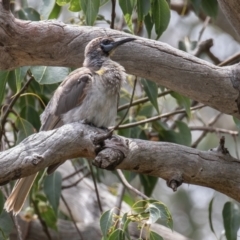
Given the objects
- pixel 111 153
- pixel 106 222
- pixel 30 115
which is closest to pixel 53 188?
pixel 30 115

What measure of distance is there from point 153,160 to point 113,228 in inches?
15.6

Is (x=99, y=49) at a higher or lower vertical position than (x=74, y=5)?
lower

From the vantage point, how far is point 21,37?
12.7ft

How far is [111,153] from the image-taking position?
357 cm

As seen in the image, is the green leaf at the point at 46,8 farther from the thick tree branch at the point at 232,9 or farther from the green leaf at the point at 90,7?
the thick tree branch at the point at 232,9

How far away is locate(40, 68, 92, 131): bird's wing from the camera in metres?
4.40

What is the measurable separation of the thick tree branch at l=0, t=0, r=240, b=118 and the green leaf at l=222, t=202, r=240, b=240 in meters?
0.74

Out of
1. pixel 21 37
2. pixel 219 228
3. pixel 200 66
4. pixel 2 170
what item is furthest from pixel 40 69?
pixel 219 228

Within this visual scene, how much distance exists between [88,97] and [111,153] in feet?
2.73

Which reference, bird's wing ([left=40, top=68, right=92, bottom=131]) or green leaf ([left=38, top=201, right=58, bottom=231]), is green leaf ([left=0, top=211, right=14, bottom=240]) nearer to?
bird's wing ([left=40, top=68, right=92, bottom=131])

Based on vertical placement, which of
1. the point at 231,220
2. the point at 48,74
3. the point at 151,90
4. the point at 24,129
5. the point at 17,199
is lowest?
the point at 231,220

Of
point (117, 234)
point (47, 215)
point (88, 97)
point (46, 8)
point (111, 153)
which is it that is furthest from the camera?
point (47, 215)

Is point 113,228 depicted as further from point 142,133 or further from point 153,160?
point 142,133

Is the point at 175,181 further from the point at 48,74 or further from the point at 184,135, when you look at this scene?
the point at 184,135
